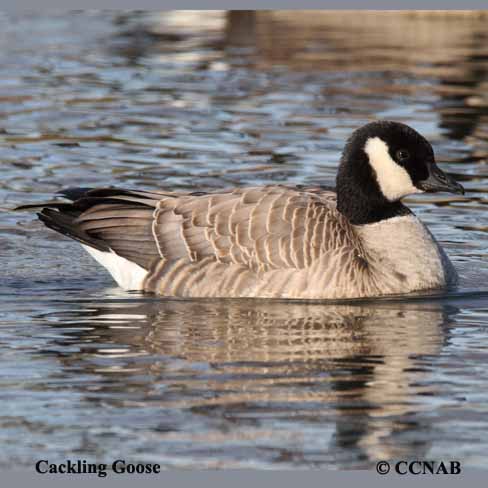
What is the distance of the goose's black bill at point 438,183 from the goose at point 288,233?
0.01 m

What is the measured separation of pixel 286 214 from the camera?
11922mm

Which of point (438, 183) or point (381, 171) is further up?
point (381, 171)

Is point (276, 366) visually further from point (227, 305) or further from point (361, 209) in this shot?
point (361, 209)

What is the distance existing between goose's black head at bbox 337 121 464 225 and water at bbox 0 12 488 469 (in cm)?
92

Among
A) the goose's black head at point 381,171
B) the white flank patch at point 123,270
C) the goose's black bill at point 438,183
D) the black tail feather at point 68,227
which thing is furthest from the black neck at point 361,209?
the black tail feather at point 68,227

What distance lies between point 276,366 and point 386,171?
2.97m

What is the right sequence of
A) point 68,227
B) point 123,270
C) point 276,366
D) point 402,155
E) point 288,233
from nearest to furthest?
1. point 276,366
2. point 288,233
3. point 402,155
4. point 123,270
5. point 68,227

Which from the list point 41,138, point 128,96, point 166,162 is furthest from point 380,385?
point 128,96

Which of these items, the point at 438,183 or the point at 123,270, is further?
the point at 123,270

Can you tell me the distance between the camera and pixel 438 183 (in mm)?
12344

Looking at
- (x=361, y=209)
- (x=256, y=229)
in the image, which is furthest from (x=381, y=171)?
(x=256, y=229)

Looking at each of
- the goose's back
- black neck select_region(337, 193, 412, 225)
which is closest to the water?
the goose's back

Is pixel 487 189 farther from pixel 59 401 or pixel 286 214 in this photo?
pixel 59 401

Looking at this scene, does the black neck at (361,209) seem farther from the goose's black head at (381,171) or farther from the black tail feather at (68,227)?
the black tail feather at (68,227)
